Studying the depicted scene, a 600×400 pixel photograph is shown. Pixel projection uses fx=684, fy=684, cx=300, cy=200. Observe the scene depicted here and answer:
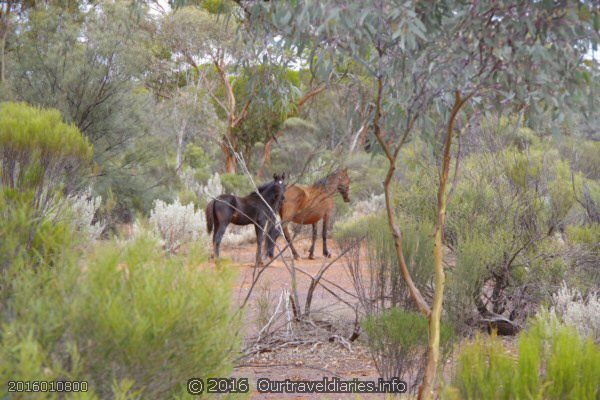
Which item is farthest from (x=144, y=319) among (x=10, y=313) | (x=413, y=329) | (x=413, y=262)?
(x=413, y=262)

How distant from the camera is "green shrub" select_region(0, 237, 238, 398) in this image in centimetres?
230

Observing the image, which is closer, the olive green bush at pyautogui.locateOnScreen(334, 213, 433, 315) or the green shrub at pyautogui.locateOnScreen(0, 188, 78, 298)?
the green shrub at pyautogui.locateOnScreen(0, 188, 78, 298)

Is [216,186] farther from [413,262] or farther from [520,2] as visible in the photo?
[520,2]

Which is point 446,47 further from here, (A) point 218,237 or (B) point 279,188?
(A) point 218,237

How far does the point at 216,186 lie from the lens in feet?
59.2

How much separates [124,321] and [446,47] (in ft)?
7.04

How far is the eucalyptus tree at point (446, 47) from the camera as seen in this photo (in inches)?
125

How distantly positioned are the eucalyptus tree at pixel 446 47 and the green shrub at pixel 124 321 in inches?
50.4

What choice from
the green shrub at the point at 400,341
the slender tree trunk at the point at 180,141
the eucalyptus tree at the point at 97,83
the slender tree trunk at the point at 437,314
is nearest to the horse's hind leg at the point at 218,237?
the eucalyptus tree at the point at 97,83

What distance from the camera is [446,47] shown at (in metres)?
3.48

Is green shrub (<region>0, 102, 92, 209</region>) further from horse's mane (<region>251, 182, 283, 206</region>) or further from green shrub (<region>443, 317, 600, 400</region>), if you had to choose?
horse's mane (<region>251, 182, 283, 206</region>)

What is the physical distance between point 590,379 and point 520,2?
1.86 metres

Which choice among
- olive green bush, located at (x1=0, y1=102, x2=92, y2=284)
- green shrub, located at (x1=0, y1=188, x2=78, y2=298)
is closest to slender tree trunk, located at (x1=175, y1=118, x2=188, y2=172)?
olive green bush, located at (x1=0, y1=102, x2=92, y2=284)

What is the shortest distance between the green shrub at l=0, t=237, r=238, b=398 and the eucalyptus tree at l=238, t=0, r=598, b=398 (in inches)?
50.4
